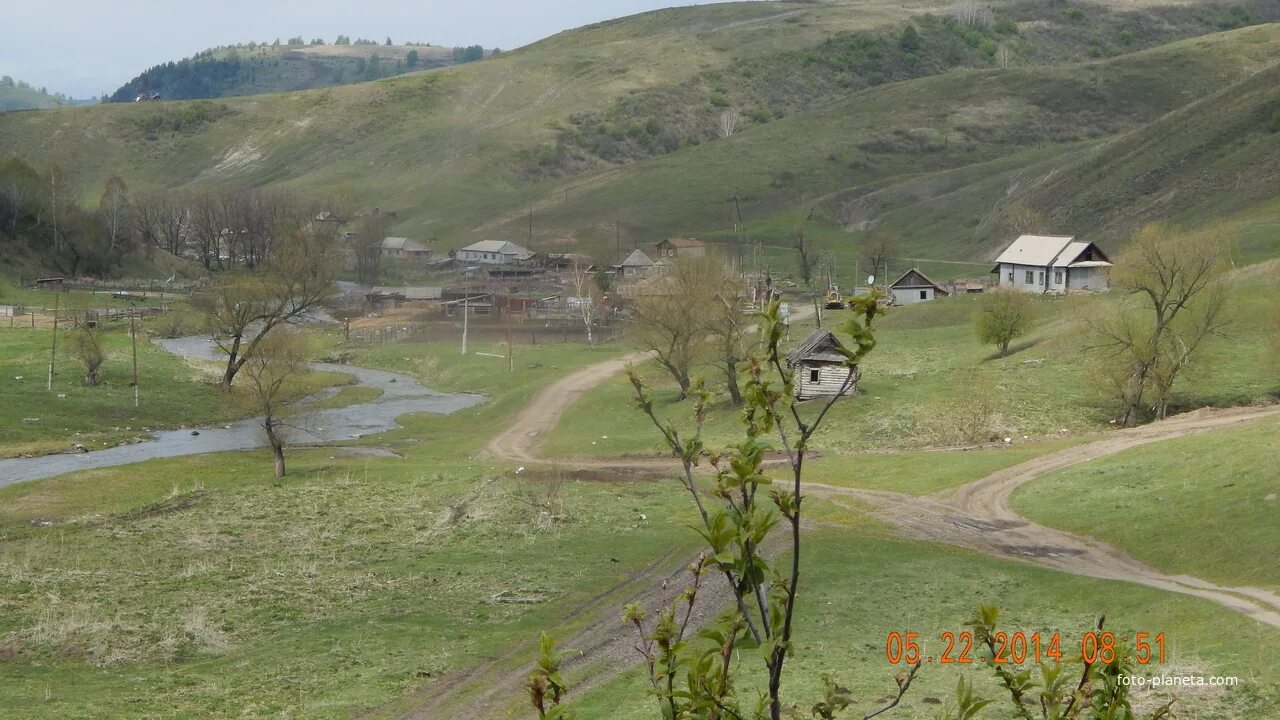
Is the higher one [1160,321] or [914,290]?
[914,290]

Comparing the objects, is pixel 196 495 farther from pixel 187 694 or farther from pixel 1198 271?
pixel 1198 271

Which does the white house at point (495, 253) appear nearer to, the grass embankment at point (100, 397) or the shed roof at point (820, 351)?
the grass embankment at point (100, 397)

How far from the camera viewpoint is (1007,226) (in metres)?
136

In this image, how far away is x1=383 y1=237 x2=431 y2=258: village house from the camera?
161 m

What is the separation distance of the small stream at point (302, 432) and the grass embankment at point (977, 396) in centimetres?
1192

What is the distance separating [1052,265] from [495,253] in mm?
78263

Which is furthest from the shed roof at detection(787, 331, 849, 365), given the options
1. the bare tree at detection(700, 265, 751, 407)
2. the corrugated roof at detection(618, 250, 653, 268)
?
the corrugated roof at detection(618, 250, 653, 268)

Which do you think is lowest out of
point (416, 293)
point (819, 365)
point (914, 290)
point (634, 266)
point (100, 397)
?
point (100, 397)

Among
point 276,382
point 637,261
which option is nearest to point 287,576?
point 276,382

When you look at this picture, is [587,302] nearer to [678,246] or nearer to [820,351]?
[678,246]

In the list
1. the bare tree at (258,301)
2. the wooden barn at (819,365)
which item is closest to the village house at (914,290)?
the wooden barn at (819,365)

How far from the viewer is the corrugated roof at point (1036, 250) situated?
303ft

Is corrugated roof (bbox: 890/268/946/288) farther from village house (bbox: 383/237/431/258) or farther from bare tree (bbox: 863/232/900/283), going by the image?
Result: village house (bbox: 383/237/431/258)

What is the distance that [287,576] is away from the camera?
34.8 meters
